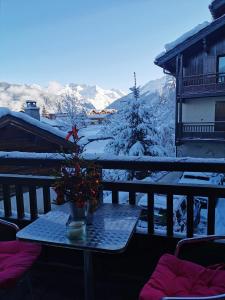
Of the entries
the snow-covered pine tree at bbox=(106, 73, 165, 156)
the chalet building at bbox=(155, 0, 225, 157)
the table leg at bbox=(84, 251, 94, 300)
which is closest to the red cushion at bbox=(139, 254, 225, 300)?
the table leg at bbox=(84, 251, 94, 300)

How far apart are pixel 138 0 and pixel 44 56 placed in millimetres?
13423

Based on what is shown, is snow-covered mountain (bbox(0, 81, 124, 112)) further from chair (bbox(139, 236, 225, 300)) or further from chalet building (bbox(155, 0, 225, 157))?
chair (bbox(139, 236, 225, 300))

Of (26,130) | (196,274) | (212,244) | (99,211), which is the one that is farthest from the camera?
(26,130)

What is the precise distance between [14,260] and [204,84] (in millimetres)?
11657

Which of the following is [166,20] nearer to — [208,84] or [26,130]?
[208,84]

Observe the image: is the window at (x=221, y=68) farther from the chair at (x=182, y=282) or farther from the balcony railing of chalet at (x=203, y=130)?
the chair at (x=182, y=282)

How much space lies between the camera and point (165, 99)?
1650 cm

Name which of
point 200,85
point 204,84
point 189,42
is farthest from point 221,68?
point 189,42

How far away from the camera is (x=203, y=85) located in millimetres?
11781

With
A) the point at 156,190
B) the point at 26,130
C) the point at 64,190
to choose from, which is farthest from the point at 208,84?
the point at 64,190

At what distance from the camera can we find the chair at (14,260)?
142 centimetres

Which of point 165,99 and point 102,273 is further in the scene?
point 165,99

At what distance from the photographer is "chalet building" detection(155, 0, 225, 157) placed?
1141cm

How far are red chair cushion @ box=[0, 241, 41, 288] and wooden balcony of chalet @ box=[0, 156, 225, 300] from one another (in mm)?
509
